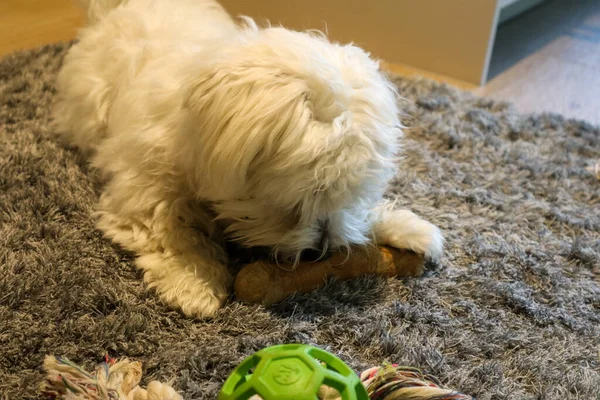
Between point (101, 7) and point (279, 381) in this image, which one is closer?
point (279, 381)

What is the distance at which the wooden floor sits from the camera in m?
2.57

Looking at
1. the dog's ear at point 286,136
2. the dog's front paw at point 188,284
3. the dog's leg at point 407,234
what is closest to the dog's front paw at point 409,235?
the dog's leg at point 407,234

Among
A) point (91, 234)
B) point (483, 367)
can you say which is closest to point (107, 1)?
point (91, 234)

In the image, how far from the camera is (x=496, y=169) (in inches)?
77.3

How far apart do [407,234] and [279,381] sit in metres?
0.65

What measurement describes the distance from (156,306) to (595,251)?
3.89ft

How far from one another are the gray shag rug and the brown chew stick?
27 mm

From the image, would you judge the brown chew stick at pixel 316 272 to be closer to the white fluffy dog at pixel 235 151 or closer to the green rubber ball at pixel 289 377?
the white fluffy dog at pixel 235 151

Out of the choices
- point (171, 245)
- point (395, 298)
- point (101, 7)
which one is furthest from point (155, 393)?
point (101, 7)

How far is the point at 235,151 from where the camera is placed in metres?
1.13

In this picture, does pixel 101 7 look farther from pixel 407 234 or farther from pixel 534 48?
pixel 534 48

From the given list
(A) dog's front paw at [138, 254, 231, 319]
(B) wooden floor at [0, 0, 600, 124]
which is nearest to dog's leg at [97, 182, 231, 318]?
(A) dog's front paw at [138, 254, 231, 319]

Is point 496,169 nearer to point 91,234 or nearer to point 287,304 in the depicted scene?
point 287,304

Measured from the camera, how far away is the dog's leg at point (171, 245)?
1341mm
